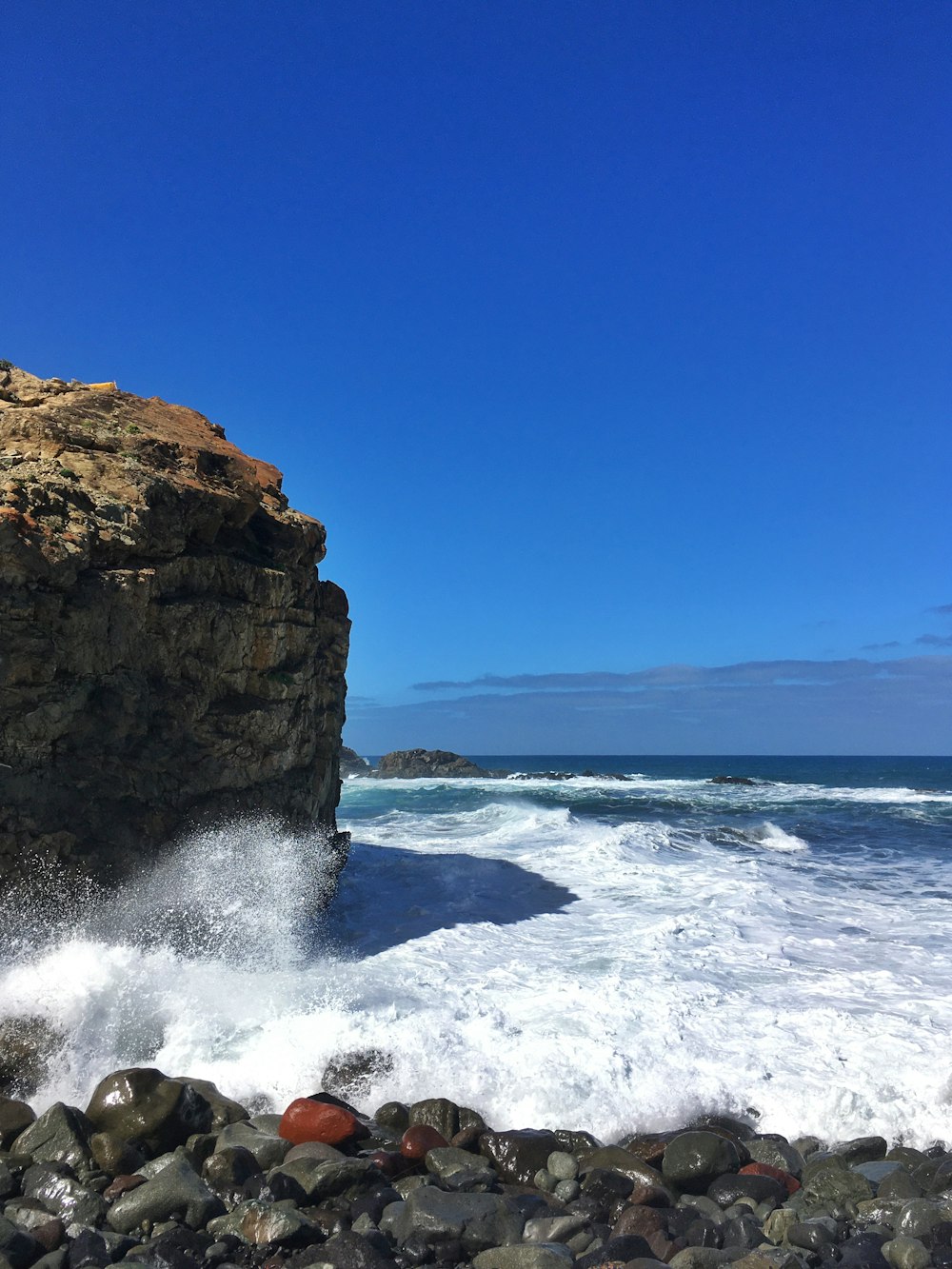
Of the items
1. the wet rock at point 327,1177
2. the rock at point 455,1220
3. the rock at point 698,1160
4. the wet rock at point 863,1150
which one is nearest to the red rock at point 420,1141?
the wet rock at point 327,1177

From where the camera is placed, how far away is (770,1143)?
7.49 metres

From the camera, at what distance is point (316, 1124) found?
7363mm

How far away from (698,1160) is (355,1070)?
11.9ft

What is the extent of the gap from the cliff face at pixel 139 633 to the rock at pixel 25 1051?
1.90 m

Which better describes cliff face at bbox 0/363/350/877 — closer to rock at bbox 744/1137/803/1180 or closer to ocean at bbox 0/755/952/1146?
ocean at bbox 0/755/952/1146

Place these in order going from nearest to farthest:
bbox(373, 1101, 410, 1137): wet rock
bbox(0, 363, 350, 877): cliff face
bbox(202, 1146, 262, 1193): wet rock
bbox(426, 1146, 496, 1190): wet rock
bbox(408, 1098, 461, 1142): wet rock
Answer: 1. bbox(202, 1146, 262, 1193): wet rock
2. bbox(426, 1146, 496, 1190): wet rock
3. bbox(408, 1098, 461, 1142): wet rock
4. bbox(373, 1101, 410, 1137): wet rock
5. bbox(0, 363, 350, 877): cliff face

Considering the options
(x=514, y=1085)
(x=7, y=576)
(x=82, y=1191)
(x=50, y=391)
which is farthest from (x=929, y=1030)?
(x=50, y=391)

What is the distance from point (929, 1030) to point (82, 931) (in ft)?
33.1

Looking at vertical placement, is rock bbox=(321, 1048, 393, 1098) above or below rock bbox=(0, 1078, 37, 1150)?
below

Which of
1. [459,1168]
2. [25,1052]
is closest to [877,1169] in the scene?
[459,1168]

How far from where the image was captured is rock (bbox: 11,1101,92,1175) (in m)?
6.79

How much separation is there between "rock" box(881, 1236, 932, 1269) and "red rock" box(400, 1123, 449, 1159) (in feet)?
11.6

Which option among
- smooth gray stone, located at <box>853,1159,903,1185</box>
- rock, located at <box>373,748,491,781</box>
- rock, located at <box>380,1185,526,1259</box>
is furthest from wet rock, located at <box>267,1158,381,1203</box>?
rock, located at <box>373,748,491,781</box>

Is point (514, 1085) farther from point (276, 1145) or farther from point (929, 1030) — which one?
point (929, 1030)
